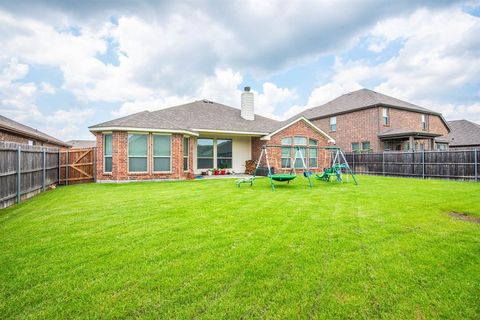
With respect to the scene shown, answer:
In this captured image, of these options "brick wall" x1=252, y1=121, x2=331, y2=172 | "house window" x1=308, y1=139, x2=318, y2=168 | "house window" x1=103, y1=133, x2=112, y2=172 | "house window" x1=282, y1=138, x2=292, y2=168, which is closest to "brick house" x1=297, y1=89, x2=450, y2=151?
"brick wall" x1=252, y1=121, x2=331, y2=172

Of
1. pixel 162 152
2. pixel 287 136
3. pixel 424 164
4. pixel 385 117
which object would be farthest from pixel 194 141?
pixel 385 117

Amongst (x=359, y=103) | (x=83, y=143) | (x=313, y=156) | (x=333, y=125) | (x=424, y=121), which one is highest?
(x=359, y=103)

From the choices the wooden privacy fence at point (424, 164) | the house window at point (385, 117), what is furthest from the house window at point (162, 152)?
the house window at point (385, 117)

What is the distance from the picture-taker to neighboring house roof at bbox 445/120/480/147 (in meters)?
27.7

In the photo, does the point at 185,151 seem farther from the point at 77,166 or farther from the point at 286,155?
the point at 286,155

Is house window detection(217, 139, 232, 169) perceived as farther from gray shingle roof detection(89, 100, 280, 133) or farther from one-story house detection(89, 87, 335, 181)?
gray shingle roof detection(89, 100, 280, 133)

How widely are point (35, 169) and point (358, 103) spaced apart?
25114 mm

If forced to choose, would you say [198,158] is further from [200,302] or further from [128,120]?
[200,302]

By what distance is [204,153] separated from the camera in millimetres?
17766

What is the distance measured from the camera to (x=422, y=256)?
346 centimetres

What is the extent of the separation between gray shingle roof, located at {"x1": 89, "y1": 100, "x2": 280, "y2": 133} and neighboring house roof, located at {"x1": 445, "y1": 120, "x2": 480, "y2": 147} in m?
24.5

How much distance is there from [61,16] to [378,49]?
18.3 m

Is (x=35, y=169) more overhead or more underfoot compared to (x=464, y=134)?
more underfoot

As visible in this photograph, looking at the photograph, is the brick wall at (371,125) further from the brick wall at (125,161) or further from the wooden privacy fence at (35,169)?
the wooden privacy fence at (35,169)
